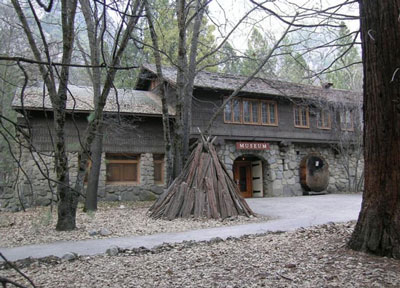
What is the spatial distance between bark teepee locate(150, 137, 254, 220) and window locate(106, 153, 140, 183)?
565 centimetres

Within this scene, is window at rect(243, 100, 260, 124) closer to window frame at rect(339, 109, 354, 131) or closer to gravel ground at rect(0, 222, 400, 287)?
window frame at rect(339, 109, 354, 131)

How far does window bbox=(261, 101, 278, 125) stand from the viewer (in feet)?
56.3

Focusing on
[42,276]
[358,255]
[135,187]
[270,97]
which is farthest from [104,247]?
[270,97]

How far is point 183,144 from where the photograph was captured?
11062 millimetres

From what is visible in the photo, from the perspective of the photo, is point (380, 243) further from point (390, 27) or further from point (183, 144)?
point (183, 144)

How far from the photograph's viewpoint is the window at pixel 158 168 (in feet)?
50.9

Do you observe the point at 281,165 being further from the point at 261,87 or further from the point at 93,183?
the point at 93,183

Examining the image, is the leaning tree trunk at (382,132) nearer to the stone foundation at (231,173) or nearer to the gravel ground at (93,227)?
the gravel ground at (93,227)

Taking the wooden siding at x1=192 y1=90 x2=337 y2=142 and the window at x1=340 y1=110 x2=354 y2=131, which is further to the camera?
the window at x1=340 y1=110 x2=354 y2=131

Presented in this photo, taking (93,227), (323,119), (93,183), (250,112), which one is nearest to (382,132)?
(93,227)

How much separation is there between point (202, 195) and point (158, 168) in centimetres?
696

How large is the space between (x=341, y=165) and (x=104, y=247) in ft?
55.2

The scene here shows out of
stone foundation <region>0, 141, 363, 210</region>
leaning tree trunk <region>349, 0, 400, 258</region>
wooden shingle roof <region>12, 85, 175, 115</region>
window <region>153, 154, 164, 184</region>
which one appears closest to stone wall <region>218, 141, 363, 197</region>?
stone foundation <region>0, 141, 363, 210</region>

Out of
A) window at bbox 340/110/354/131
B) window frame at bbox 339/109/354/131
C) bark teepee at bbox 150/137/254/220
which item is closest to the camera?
bark teepee at bbox 150/137/254/220
